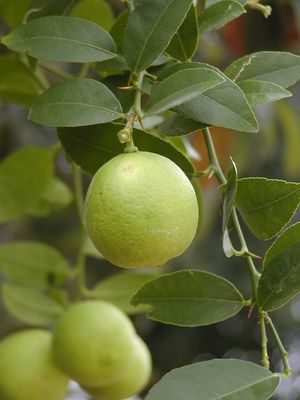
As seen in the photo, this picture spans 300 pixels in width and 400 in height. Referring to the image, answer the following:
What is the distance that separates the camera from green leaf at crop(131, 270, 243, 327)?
62 centimetres

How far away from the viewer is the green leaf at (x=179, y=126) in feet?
2.05

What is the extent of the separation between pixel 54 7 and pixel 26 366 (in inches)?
18.6

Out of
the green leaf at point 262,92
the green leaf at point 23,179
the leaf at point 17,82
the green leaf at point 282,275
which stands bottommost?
the green leaf at point 23,179

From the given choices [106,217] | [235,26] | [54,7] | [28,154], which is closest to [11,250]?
[28,154]

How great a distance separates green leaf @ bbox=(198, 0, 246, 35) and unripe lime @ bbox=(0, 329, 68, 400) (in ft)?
1.62

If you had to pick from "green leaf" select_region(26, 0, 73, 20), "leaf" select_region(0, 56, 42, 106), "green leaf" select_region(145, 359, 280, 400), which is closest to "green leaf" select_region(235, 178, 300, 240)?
"green leaf" select_region(145, 359, 280, 400)

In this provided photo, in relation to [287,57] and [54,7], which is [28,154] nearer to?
[54,7]

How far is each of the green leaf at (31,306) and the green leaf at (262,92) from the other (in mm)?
539

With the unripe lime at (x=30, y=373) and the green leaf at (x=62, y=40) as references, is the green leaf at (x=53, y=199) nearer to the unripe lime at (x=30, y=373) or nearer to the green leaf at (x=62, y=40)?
the unripe lime at (x=30, y=373)

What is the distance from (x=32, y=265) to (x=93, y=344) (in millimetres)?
210

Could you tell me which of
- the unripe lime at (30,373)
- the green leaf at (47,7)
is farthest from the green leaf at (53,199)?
the green leaf at (47,7)

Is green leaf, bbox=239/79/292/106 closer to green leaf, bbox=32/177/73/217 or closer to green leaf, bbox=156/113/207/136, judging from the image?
green leaf, bbox=156/113/207/136

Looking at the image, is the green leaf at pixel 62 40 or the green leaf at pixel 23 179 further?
the green leaf at pixel 23 179

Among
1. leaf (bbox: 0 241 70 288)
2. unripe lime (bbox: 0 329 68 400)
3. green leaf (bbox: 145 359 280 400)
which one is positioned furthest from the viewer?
leaf (bbox: 0 241 70 288)
